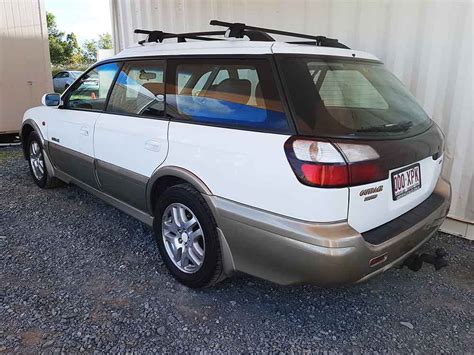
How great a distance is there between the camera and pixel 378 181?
2.08 meters

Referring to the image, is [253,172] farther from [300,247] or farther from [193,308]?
[193,308]

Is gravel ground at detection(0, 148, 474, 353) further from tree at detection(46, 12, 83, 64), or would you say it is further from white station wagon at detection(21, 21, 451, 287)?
tree at detection(46, 12, 83, 64)

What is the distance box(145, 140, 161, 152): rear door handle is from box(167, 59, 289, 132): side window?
244mm

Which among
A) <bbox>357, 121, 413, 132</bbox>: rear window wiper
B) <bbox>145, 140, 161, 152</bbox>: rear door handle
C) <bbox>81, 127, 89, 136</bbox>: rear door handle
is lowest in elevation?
<bbox>81, 127, 89, 136</bbox>: rear door handle

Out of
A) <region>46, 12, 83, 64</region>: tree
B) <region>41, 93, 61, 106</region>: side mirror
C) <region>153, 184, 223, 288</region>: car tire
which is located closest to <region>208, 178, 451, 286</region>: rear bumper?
Result: <region>153, 184, 223, 288</region>: car tire

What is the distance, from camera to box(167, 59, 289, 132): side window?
2.21m

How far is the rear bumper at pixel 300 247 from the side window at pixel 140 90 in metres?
1.02

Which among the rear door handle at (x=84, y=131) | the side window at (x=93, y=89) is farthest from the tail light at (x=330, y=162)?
the rear door handle at (x=84, y=131)

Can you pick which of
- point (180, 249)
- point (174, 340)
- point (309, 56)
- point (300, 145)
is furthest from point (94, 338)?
point (309, 56)

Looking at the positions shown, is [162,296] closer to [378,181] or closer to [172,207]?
[172,207]

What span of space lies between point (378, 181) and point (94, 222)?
2.87m

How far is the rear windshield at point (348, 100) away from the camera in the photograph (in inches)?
82.1

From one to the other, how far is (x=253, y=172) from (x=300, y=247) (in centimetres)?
47

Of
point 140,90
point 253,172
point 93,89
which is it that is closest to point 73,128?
point 93,89
